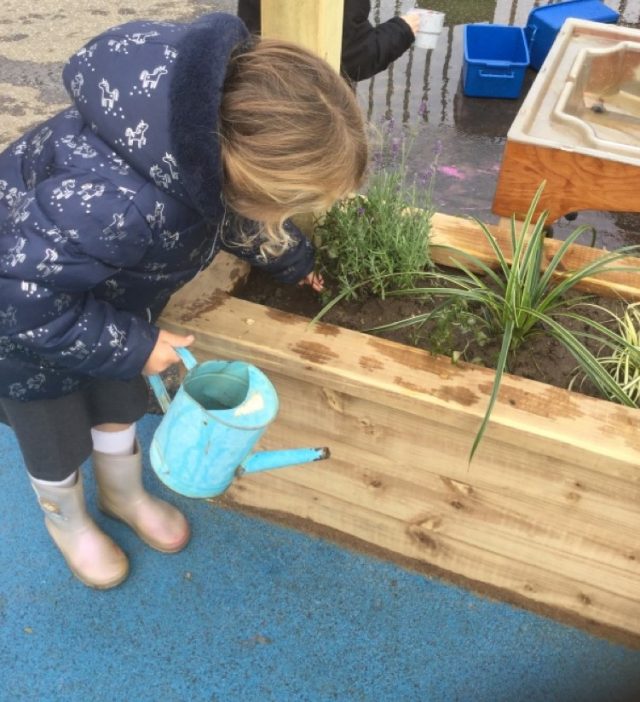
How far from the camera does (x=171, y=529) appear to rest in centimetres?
202

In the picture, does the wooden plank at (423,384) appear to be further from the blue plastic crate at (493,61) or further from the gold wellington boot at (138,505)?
the blue plastic crate at (493,61)

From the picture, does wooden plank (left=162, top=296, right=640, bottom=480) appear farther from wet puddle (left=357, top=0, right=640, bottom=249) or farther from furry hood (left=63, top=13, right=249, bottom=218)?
wet puddle (left=357, top=0, right=640, bottom=249)

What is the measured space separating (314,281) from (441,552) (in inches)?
31.0

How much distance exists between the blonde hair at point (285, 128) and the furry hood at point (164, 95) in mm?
43

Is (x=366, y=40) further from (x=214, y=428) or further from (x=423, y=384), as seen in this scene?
(x=214, y=428)

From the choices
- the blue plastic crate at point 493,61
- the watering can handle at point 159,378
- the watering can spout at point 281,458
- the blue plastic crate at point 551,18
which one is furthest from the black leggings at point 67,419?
the blue plastic crate at point 551,18

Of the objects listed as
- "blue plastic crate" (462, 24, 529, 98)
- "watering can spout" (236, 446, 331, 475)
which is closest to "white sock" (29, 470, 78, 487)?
"watering can spout" (236, 446, 331, 475)

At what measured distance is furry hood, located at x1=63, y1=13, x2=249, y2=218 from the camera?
119cm

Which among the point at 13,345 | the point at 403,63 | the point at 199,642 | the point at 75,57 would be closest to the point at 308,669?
the point at 199,642

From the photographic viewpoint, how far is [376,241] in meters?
1.91

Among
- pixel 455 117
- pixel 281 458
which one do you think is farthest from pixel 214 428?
pixel 455 117

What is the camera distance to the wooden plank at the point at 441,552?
180cm

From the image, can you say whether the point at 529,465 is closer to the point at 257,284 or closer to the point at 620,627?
the point at 620,627

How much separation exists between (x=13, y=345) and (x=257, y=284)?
72 centimetres
